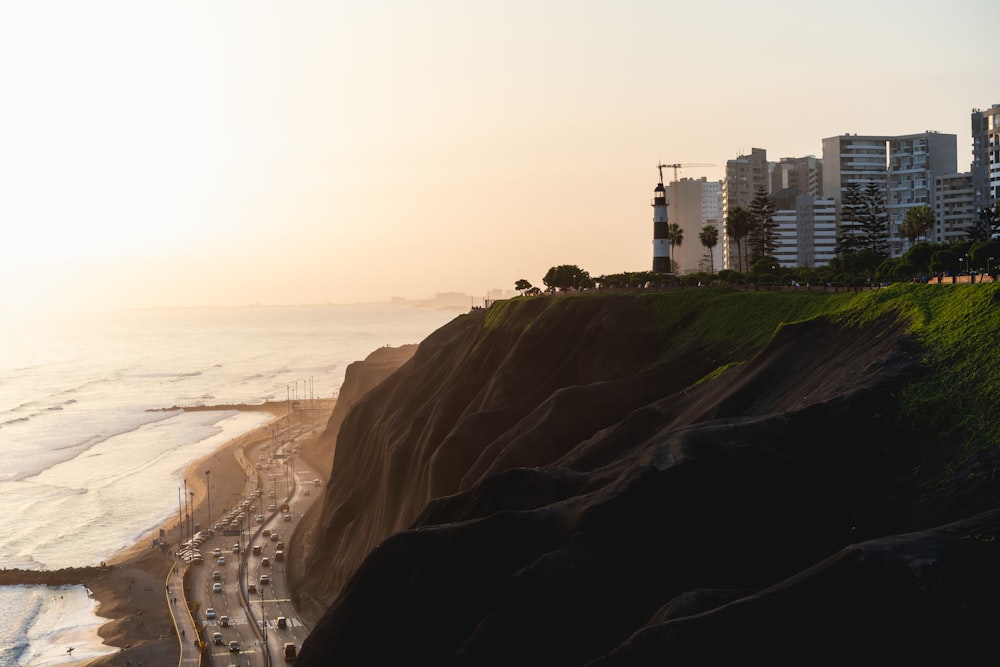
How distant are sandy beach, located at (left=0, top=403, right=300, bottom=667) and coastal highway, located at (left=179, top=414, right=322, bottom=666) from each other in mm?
2341

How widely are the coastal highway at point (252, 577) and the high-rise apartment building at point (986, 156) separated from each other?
346 feet

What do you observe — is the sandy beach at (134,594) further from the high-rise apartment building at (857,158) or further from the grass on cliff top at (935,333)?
the high-rise apartment building at (857,158)

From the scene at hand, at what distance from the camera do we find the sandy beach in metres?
67.1

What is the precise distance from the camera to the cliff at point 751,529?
2544cm

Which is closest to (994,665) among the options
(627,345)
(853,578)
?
(853,578)

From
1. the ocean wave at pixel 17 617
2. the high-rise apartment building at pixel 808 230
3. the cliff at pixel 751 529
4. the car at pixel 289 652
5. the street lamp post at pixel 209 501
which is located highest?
the high-rise apartment building at pixel 808 230

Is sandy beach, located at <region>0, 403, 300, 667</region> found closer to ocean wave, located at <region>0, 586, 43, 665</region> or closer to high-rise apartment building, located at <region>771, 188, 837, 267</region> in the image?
ocean wave, located at <region>0, 586, 43, 665</region>

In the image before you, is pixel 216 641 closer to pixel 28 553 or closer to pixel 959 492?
pixel 28 553

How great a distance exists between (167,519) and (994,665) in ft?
318

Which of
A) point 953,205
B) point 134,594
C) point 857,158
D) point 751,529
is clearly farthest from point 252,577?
point 857,158

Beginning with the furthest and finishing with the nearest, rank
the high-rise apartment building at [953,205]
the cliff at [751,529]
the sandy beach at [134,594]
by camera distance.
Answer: the high-rise apartment building at [953,205] → the sandy beach at [134,594] → the cliff at [751,529]

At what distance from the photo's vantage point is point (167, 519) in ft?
355

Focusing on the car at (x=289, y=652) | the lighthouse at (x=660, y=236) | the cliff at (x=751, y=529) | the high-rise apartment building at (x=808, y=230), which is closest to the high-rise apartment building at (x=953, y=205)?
the high-rise apartment building at (x=808, y=230)

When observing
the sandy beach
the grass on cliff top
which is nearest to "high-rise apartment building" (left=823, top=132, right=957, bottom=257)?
the grass on cliff top
